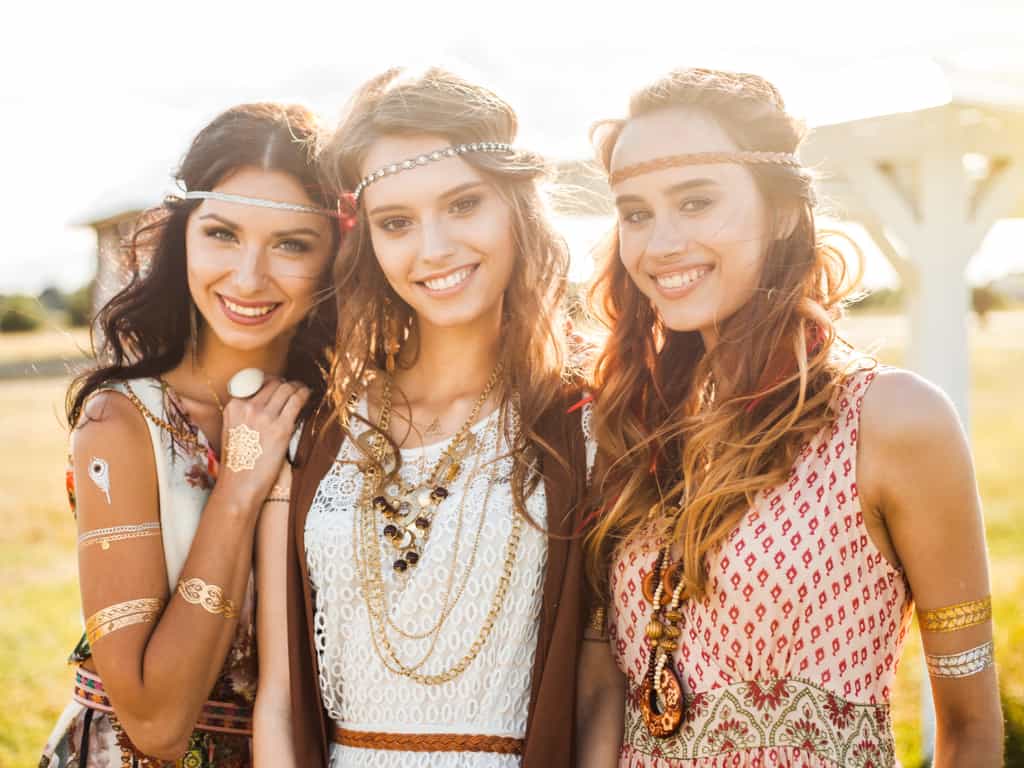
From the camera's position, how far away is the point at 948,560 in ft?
6.78

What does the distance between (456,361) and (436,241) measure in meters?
0.40

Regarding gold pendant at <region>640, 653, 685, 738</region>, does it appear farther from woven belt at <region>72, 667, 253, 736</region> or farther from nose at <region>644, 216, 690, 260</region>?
woven belt at <region>72, 667, 253, 736</region>

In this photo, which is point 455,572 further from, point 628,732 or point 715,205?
point 715,205

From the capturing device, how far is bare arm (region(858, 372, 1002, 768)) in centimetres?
202

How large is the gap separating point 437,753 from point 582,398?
917 mm

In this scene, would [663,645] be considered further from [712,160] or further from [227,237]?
[227,237]

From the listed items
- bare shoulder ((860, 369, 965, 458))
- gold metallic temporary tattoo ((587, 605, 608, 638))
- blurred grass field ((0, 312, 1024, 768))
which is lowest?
blurred grass field ((0, 312, 1024, 768))

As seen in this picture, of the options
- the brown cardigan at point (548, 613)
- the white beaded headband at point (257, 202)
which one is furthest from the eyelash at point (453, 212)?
the brown cardigan at point (548, 613)

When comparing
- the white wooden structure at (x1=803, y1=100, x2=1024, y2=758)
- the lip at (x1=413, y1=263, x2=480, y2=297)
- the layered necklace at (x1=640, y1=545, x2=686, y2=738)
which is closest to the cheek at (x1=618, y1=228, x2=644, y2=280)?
the lip at (x1=413, y1=263, x2=480, y2=297)

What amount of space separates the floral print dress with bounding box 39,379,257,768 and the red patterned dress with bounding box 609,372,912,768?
1183mm

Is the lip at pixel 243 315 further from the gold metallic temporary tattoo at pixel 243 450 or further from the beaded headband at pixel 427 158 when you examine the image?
the beaded headband at pixel 427 158

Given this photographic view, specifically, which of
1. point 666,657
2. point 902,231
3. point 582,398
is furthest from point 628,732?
point 902,231

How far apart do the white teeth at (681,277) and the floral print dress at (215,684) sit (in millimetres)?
1278

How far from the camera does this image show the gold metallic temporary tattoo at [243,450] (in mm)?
2578
